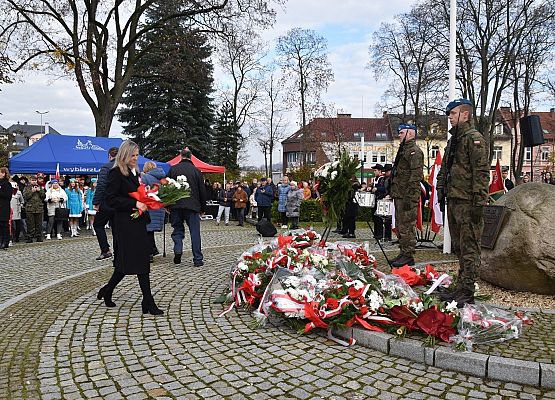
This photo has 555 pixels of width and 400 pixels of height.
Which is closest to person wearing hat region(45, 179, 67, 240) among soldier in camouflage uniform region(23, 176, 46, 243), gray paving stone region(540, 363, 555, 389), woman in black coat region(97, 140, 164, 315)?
soldier in camouflage uniform region(23, 176, 46, 243)

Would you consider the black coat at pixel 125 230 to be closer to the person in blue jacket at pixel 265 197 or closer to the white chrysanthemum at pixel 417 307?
the white chrysanthemum at pixel 417 307

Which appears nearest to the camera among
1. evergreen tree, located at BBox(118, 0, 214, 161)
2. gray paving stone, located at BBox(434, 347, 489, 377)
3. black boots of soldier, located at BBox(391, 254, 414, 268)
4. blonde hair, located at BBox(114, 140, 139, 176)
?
gray paving stone, located at BBox(434, 347, 489, 377)

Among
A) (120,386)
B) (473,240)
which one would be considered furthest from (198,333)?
(473,240)

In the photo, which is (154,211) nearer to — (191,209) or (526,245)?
(191,209)

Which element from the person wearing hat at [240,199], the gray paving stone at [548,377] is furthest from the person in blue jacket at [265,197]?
the gray paving stone at [548,377]

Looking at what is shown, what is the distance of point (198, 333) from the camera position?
5.06m

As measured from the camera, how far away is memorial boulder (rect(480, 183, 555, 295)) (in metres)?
5.89

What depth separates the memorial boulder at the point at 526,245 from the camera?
5891 millimetres

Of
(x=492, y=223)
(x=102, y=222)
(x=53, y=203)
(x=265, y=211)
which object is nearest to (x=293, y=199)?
(x=265, y=211)

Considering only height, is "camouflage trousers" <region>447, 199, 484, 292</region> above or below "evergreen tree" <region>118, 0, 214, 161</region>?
below

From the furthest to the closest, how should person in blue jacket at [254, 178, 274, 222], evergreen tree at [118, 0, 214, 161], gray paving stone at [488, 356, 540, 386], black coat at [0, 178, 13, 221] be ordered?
evergreen tree at [118, 0, 214, 161]
person in blue jacket at [254, 178, 274, 222]
black coat at [0, 178, 13, 221]
gray paving stone at [488, 356, 540, 386]

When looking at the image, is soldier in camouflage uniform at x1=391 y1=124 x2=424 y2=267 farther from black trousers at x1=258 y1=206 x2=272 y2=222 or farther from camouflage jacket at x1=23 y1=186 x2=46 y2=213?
black trousers at x1=258 y1=206 x2=272 y2=222

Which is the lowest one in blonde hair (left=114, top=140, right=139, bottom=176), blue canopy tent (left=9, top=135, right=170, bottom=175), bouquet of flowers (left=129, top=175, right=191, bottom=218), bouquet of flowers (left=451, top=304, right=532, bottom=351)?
bouquet of flowers (left=451, top=304, right=532, bottom=351)

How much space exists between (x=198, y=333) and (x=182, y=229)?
4338 mm
